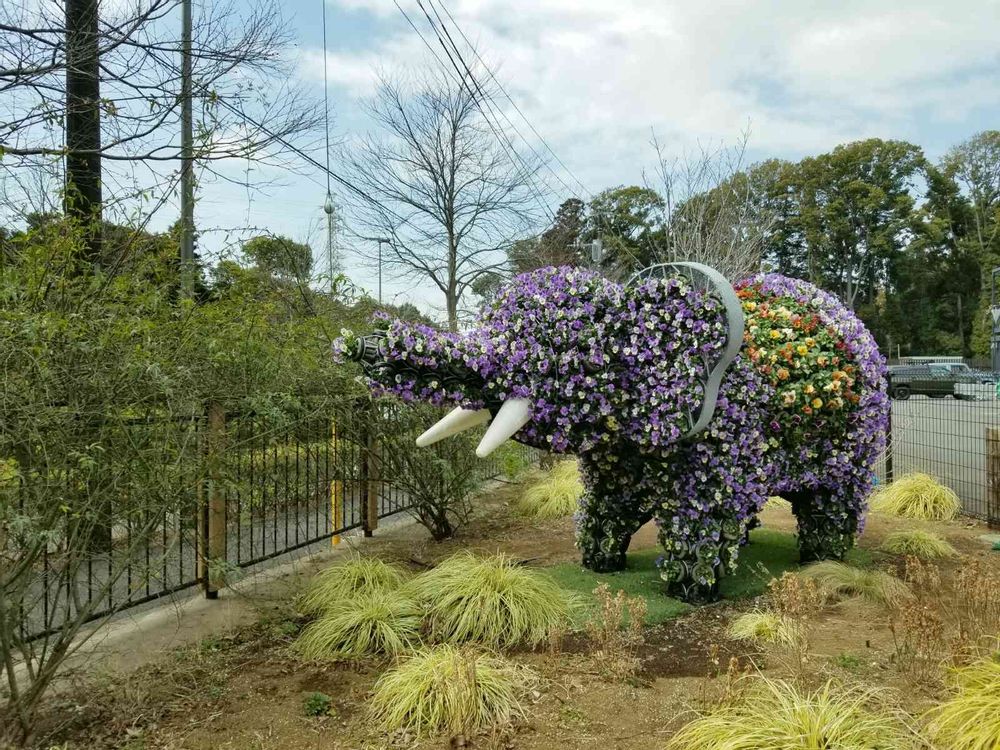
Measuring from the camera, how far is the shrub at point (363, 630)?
143 inches

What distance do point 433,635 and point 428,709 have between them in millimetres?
899

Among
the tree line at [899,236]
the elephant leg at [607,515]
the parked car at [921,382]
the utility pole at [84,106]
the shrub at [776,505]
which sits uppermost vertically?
the tree line at [899,236]

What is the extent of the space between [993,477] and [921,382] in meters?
19.6

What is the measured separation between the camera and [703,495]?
4.11 m

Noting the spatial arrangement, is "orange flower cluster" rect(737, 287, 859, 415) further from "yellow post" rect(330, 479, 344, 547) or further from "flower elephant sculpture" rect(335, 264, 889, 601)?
"yellow post" rect(330, 479, 344, 547)

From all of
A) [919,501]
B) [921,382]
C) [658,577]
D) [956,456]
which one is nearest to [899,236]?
[921,382]

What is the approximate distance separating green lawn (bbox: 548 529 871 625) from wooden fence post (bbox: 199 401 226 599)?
1976mm

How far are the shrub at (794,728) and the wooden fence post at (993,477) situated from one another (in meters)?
4.98

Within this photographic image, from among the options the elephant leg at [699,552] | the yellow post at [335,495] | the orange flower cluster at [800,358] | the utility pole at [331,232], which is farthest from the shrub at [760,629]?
the utility pole at [331,232]

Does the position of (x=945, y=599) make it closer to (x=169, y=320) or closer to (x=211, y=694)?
(x=211, y=694)

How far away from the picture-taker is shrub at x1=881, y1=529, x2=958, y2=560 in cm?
548

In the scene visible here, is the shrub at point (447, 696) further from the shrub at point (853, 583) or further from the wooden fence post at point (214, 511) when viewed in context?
the shrub at point (853, 583)

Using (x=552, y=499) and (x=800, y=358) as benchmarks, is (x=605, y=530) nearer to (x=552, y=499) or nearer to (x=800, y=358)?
(x=800, y=358)

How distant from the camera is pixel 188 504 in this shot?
10.9 feet
